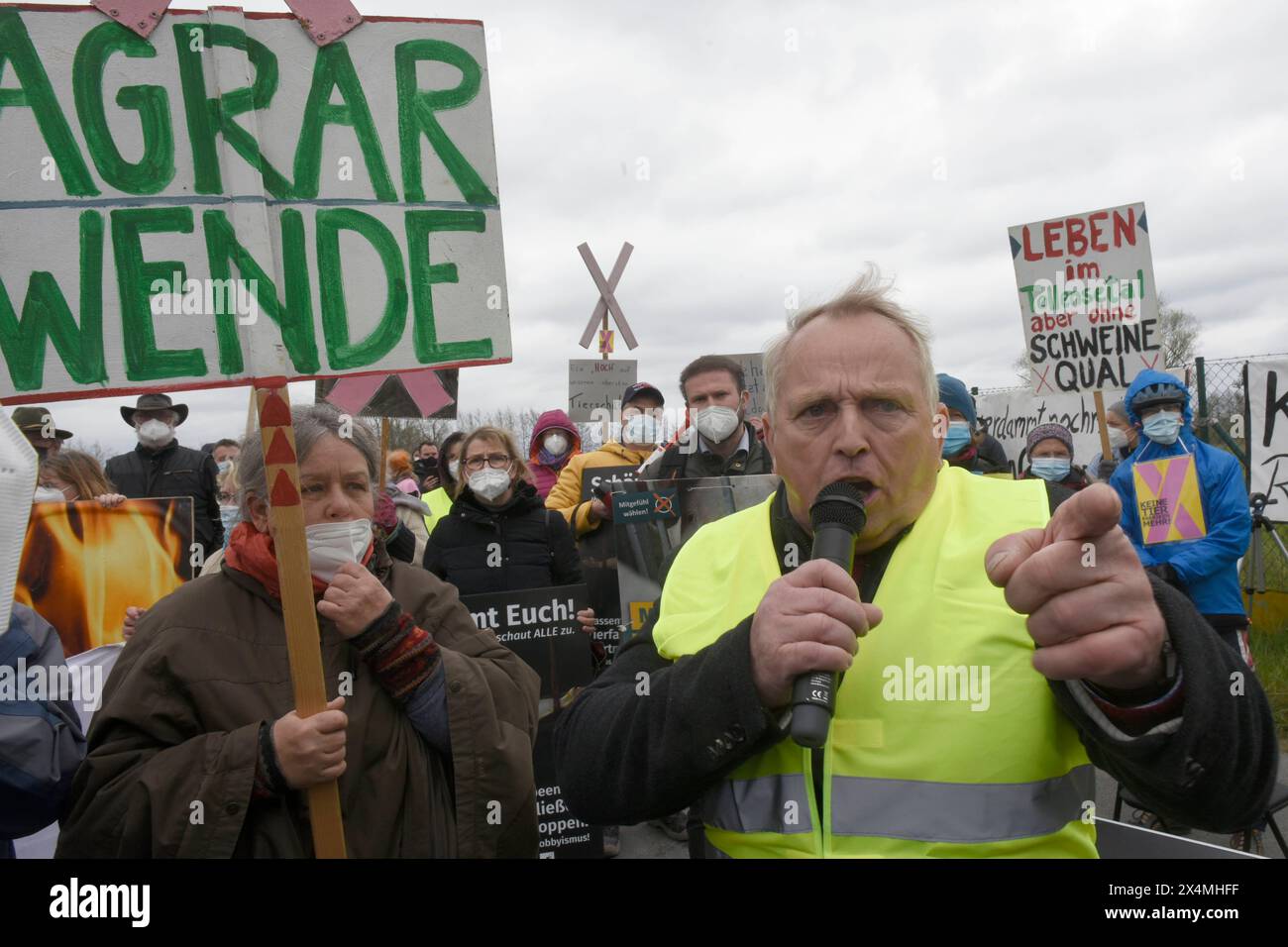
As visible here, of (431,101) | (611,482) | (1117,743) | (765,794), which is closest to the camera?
(1117,743)

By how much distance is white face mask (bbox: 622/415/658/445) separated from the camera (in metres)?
6.15

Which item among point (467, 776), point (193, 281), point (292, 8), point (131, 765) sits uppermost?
point (292, 8)

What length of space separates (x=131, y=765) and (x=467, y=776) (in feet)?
2.47

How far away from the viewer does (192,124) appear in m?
2.24

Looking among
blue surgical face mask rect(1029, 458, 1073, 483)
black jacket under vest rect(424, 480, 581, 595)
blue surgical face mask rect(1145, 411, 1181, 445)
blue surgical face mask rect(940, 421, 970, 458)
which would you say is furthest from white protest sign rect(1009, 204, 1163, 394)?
black jacket under vest rect(424, 480, 581, 595)

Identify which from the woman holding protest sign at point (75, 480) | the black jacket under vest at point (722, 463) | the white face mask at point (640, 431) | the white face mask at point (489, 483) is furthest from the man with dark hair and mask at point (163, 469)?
the black jacket under vest at point (722, 463)

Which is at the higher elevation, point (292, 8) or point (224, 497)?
point (292, 8)

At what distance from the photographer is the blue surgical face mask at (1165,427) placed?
5324 millimetres

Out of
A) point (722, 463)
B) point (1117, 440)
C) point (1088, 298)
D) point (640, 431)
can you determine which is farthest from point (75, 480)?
point (1117, 440)

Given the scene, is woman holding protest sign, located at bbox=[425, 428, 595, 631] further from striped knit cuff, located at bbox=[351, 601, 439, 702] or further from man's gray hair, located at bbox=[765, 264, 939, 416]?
man's gray hair, located at bbox=[765, 264, 939, 416]

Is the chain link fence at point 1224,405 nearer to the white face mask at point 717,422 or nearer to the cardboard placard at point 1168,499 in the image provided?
the cardboard placard at point 1168,499

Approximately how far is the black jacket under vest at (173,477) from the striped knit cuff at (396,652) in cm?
512

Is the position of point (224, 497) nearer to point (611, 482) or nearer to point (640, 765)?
point (611, 482)
